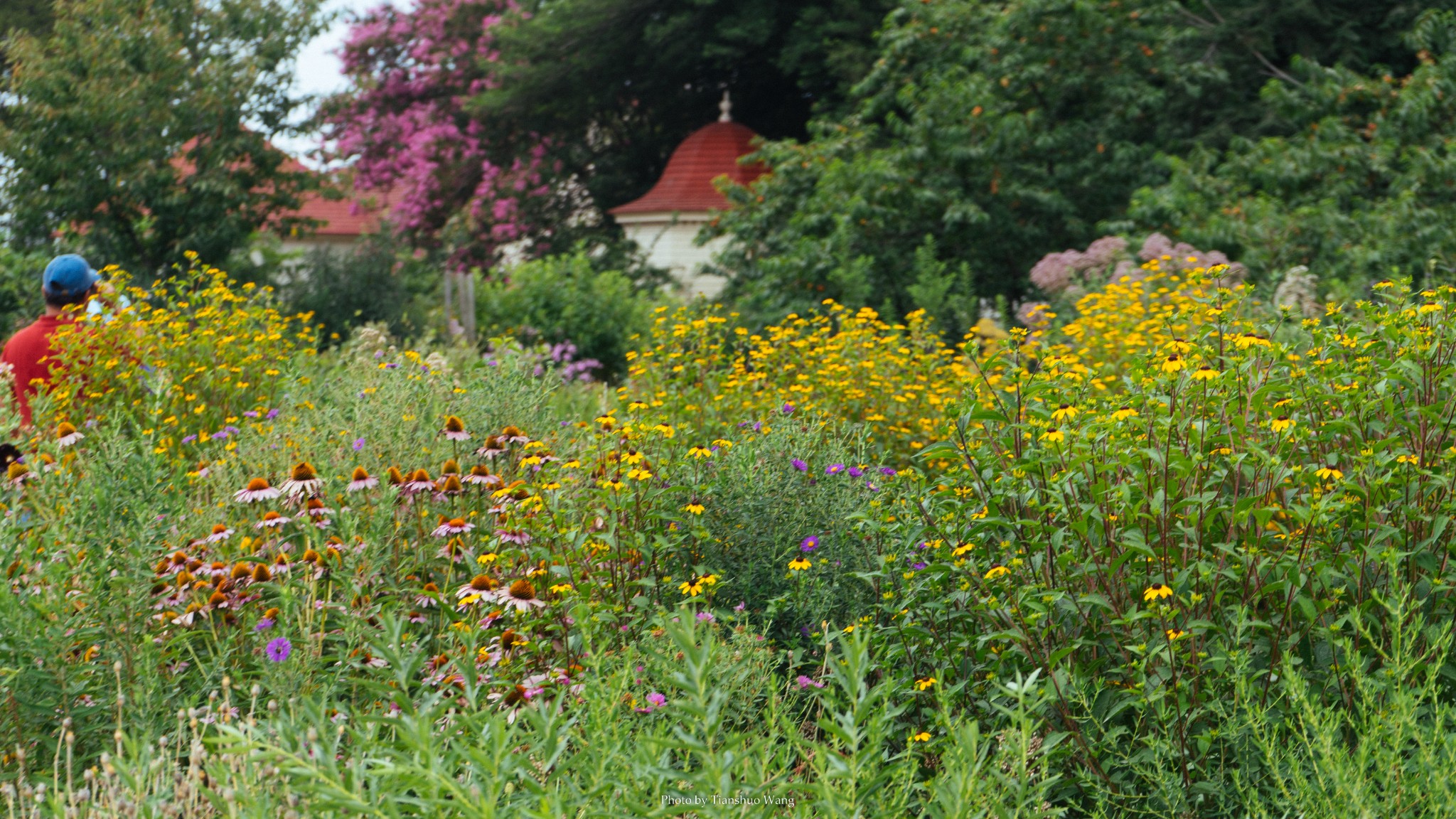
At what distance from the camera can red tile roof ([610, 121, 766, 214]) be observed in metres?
18.8

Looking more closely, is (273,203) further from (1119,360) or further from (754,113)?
(1119,360)

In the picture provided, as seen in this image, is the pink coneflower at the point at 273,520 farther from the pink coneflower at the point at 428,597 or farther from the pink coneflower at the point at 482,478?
the pink coneflower at the point at 482,478

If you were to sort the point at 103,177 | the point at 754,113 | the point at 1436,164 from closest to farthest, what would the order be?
1. the point at 1436,164
2. the point at 103,177
3. the point at 754,113

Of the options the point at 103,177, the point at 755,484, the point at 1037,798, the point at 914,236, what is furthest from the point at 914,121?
the point at 1037,798

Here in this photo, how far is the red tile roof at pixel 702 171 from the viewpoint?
18766 millimetres

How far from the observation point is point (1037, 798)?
2.13m

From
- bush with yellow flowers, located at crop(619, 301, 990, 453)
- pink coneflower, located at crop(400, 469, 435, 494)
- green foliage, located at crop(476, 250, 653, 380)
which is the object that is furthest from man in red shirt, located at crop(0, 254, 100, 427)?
green foliage, located at crop(476, 250, 653, 380)

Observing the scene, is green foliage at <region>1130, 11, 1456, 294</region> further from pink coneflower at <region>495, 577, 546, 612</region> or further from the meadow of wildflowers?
pink coneflower at <region>495, 577, 546, 612</region>

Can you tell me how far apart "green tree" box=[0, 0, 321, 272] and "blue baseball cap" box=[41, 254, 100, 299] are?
7.53 m

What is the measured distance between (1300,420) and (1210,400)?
0.93 feet

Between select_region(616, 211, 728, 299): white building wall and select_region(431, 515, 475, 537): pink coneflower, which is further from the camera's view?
select_region(616, 211, 728, 299): white building wall

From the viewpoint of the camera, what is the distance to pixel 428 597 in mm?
3324

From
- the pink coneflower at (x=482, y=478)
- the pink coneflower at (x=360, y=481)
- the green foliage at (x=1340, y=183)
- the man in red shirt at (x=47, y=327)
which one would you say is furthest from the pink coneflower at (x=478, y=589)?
the green foliage at (x=1340, y=183)

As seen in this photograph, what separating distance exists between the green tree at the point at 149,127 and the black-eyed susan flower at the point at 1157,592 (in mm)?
12329
